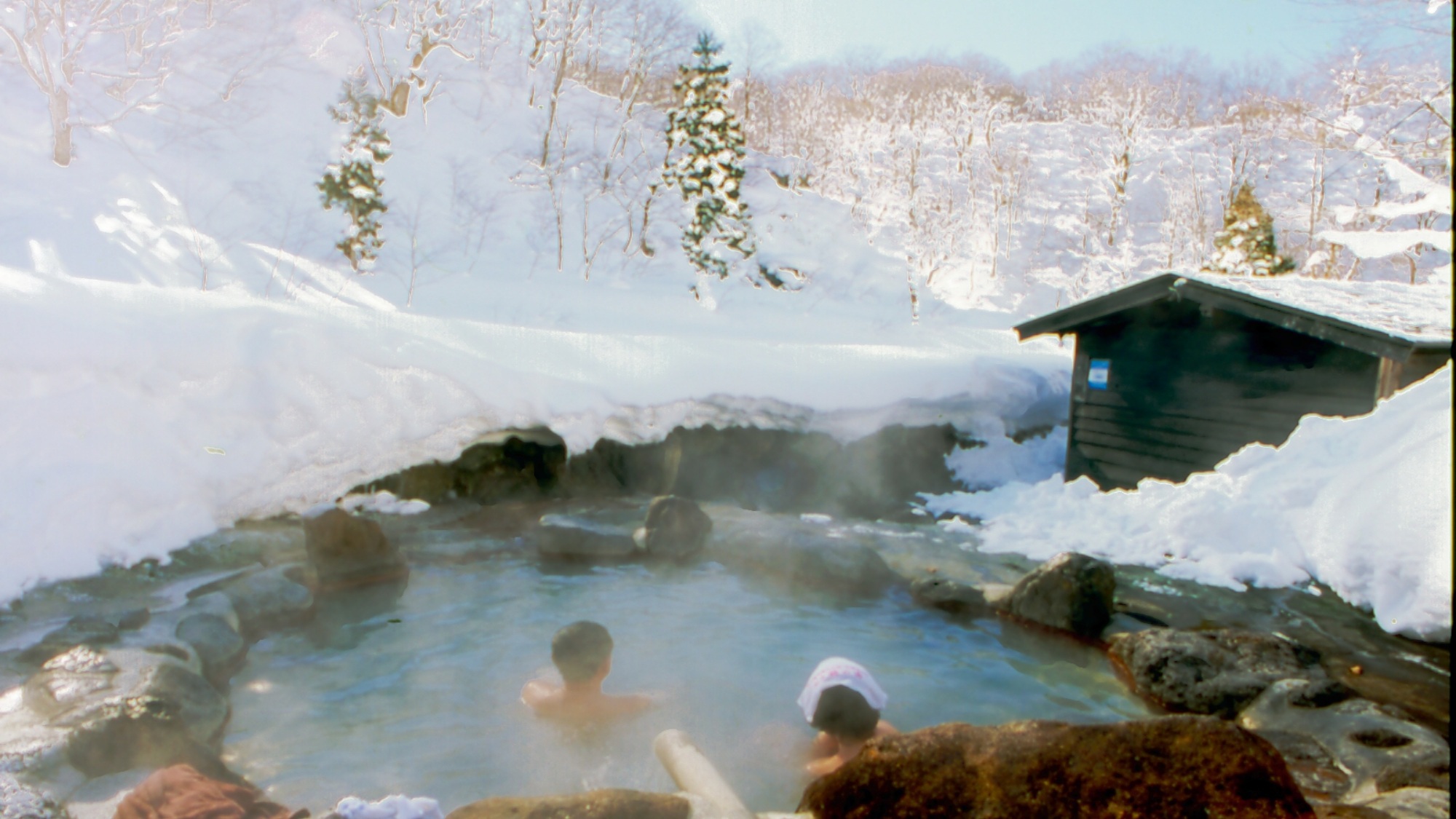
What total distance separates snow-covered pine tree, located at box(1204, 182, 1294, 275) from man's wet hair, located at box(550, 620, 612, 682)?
51.3ft

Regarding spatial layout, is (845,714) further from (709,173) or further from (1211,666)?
(709,173)

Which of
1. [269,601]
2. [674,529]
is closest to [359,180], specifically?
[674,529]

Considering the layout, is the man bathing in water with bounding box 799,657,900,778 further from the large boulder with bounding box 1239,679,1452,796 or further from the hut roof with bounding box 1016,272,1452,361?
the hut roof with bounding box 1016,272,1452,361

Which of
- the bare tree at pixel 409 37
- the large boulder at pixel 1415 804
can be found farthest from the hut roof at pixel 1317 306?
the bare tree at pixel 409 37

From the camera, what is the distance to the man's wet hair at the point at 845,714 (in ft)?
10.2

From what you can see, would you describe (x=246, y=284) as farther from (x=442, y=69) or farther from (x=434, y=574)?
(x=442, y=69)

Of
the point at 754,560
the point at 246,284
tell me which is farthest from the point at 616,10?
the point at 754,560

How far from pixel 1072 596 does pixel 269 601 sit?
506 cm

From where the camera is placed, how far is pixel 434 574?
18.6ft

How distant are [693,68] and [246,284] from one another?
9528 mm

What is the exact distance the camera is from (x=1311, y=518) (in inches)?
219

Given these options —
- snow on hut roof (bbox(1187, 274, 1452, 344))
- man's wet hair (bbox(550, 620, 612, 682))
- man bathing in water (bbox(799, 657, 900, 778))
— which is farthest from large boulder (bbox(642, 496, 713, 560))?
snow on hut roof (bbox(1187, 274, 1452, 344))

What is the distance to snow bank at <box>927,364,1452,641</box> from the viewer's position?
14.2 ft

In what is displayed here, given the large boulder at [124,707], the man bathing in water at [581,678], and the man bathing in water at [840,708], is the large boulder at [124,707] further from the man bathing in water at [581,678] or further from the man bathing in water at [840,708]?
the man bathing in water at [840,708]
